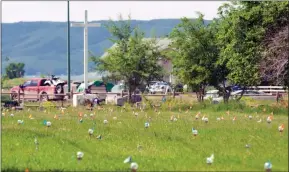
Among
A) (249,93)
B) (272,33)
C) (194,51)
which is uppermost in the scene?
(272,33)

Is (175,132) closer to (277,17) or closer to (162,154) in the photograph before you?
(162,154)

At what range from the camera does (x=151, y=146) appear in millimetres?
11734

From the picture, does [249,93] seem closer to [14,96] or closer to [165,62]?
[165,62]

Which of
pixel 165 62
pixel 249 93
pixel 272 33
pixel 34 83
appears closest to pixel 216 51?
pixel 249 93

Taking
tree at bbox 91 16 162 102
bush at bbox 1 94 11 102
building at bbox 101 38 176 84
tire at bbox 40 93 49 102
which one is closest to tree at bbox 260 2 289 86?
tree at bbox 91 16 162 102

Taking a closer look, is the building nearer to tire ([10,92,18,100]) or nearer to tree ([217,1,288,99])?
tree ([217,1,288,99])

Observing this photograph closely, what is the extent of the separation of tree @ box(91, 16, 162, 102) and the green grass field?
15.8 m

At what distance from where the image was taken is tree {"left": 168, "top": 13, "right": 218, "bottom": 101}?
27.6m

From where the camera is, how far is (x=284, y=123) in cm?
834

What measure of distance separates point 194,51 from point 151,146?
54.0 ft

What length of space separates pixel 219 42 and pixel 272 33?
5431 millimetres

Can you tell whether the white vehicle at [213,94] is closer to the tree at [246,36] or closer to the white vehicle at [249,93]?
the white vehicle at [249,93]

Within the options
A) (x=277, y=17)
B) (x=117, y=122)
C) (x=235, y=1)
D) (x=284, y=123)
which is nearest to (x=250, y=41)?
(x=277, y=17)

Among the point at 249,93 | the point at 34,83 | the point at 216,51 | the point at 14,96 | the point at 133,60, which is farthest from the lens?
the point at 34,83
